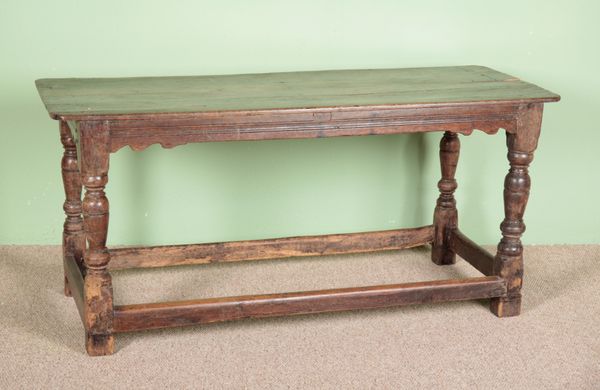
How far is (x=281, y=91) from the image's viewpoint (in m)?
3.79

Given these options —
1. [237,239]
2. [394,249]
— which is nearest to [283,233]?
[237,239]

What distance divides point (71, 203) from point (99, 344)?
2.12ft

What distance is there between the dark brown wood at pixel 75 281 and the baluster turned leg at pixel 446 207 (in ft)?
4.82

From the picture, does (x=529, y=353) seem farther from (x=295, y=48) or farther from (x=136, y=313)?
(x=295, y=48)

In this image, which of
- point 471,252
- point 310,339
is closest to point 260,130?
point 310,339

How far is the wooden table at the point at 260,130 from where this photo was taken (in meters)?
3.44

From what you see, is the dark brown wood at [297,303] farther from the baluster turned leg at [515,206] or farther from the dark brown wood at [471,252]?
the dark brown wood at [471,252]

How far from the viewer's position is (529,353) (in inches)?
143

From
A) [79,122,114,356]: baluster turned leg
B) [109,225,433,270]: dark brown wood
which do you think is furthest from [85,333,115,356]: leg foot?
[109,225,433,270]: dark brown wood

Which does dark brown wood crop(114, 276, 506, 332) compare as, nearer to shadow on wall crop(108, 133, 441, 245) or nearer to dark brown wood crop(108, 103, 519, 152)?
dark brown wood crop(108, 103, 519, 152)

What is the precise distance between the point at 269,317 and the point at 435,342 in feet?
1.99

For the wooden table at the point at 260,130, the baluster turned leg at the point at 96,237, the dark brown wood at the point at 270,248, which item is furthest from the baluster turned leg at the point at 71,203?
the baluster turned leg at the point at 96,237

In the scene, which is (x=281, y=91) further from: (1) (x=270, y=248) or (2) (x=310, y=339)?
(2) (x=310, y=339)

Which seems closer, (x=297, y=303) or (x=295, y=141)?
(x=297, y=303)
